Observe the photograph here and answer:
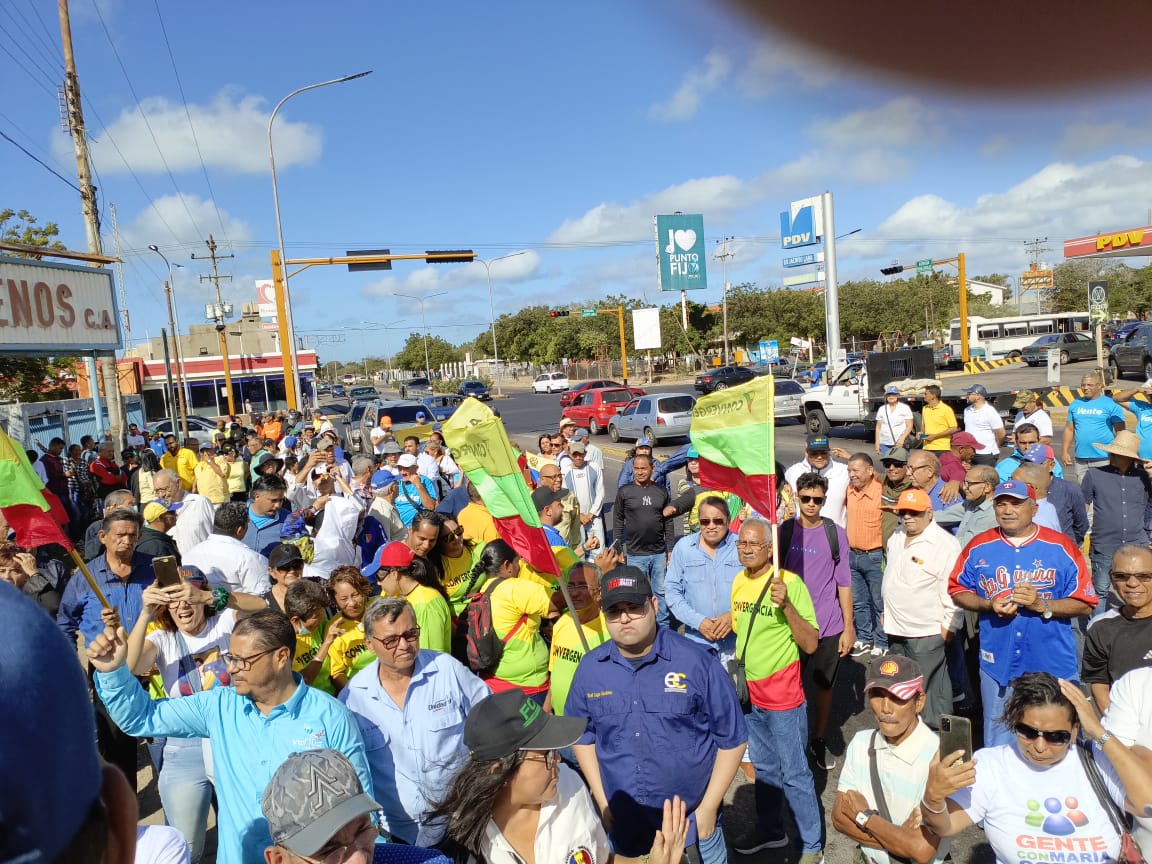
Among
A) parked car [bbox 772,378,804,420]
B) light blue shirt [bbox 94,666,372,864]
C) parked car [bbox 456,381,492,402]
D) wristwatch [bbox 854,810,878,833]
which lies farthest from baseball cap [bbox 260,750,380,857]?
parked car [bbox 456,381,492,402]

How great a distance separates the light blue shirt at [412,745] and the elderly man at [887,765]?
1.67 m

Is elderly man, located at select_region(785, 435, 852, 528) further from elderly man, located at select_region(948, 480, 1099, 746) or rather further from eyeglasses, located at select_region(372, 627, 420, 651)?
eyeglasses, located at select_region(372, 627, 420, 651)

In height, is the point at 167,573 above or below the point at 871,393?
above

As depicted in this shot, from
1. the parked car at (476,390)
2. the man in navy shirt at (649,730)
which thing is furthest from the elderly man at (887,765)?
the parked car at (476,390)

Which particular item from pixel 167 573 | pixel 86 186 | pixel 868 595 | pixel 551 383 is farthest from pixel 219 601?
pixel 551 383

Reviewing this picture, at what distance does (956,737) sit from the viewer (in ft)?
9.97

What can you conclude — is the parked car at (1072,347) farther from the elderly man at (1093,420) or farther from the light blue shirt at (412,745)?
the light blue shirt at (412,745)

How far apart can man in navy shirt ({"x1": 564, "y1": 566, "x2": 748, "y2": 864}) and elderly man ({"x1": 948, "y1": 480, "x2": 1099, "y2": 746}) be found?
6.06 feet

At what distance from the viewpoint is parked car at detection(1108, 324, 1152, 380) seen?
28.1 meters

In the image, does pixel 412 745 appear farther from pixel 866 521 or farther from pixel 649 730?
pixel 866 521

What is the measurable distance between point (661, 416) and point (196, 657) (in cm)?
1980

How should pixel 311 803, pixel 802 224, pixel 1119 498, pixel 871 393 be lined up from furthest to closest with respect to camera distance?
pixel 802 224 < pixel 871 393 < pixel 1119 498 < pixel 311 803

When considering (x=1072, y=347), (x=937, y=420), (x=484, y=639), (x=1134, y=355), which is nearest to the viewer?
(x=484, y=639)

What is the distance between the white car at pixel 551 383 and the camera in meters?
63.3
